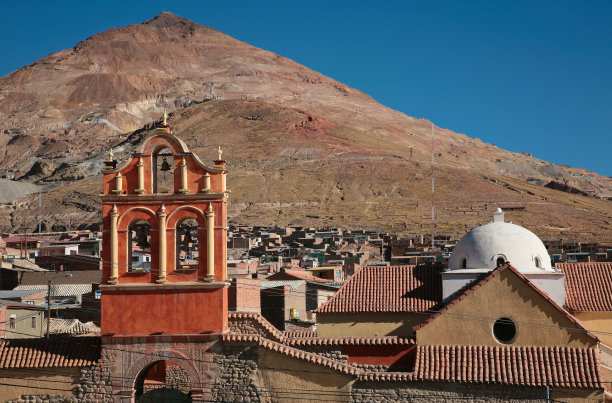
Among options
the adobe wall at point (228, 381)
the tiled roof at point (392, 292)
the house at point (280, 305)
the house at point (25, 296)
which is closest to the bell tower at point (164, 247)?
the adobe wall at point (228, 381)

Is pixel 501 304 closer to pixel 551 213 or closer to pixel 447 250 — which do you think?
pixel 447 250

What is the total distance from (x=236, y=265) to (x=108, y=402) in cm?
3631

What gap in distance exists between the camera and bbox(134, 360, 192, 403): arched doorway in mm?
25578

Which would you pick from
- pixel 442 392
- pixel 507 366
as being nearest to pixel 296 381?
pixel 442 392

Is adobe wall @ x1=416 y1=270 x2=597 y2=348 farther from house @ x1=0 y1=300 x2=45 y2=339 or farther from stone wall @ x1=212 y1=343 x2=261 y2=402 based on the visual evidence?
house @ x1=0 y1=300 x2=45 y2=339

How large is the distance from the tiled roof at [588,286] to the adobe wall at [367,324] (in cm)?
452

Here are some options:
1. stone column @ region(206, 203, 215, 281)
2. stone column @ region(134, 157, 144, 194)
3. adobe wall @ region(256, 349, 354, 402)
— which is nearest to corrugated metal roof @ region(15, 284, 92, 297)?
stone column @ region(134, 157, 144, 194)

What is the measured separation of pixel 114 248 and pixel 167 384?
4.97m

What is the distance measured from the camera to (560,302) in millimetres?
28453

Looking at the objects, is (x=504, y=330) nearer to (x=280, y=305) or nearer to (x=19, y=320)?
(x=280, y=305)

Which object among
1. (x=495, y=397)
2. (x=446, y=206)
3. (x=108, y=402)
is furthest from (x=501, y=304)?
(x=446, y=206)

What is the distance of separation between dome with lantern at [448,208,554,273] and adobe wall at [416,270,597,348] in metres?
3.08

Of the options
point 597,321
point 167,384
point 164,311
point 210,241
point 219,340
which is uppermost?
point 210,241

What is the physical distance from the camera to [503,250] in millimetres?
28406
